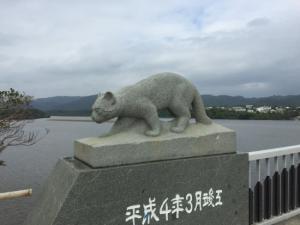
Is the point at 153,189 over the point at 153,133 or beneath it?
beneath

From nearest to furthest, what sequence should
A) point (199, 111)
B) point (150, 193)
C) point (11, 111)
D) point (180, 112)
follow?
point (150, 193)
point (180, 112)
point (199, 111)
point (11, 111)

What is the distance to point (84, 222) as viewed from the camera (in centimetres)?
294

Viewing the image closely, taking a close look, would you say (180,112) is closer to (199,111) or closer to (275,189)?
(199,111)

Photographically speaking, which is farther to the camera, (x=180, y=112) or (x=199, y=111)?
(x=199, y=111)

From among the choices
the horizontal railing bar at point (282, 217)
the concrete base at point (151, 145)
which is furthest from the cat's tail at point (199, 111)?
the horizontal railing bar at point (282, 217)

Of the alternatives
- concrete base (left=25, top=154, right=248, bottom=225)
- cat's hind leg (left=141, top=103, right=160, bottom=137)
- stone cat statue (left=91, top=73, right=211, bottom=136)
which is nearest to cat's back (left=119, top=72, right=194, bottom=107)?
stone cat statue (left=91, top=73, right=211, bottom=136)

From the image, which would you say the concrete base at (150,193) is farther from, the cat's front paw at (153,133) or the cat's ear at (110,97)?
the cat's ear at (110,97)

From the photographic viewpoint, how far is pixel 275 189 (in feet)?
14.6

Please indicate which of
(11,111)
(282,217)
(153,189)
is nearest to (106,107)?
(153,189)

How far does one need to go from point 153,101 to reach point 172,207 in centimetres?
101

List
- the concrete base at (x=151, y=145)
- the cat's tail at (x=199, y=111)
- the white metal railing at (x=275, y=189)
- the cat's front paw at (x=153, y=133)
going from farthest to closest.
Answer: the white metal railing at (x=275, y=189), the cat's tail at (x=199, y=111), the cat's front paw at (x=153, y=133), the concrete base at (x=151, y=145)

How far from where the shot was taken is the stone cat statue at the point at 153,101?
3.29 m

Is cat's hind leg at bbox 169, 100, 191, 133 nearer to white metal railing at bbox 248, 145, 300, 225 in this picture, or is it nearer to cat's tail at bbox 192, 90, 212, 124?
cat's tail at bbox 192, 90, 212, 124

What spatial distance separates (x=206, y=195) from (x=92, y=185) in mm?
1205
